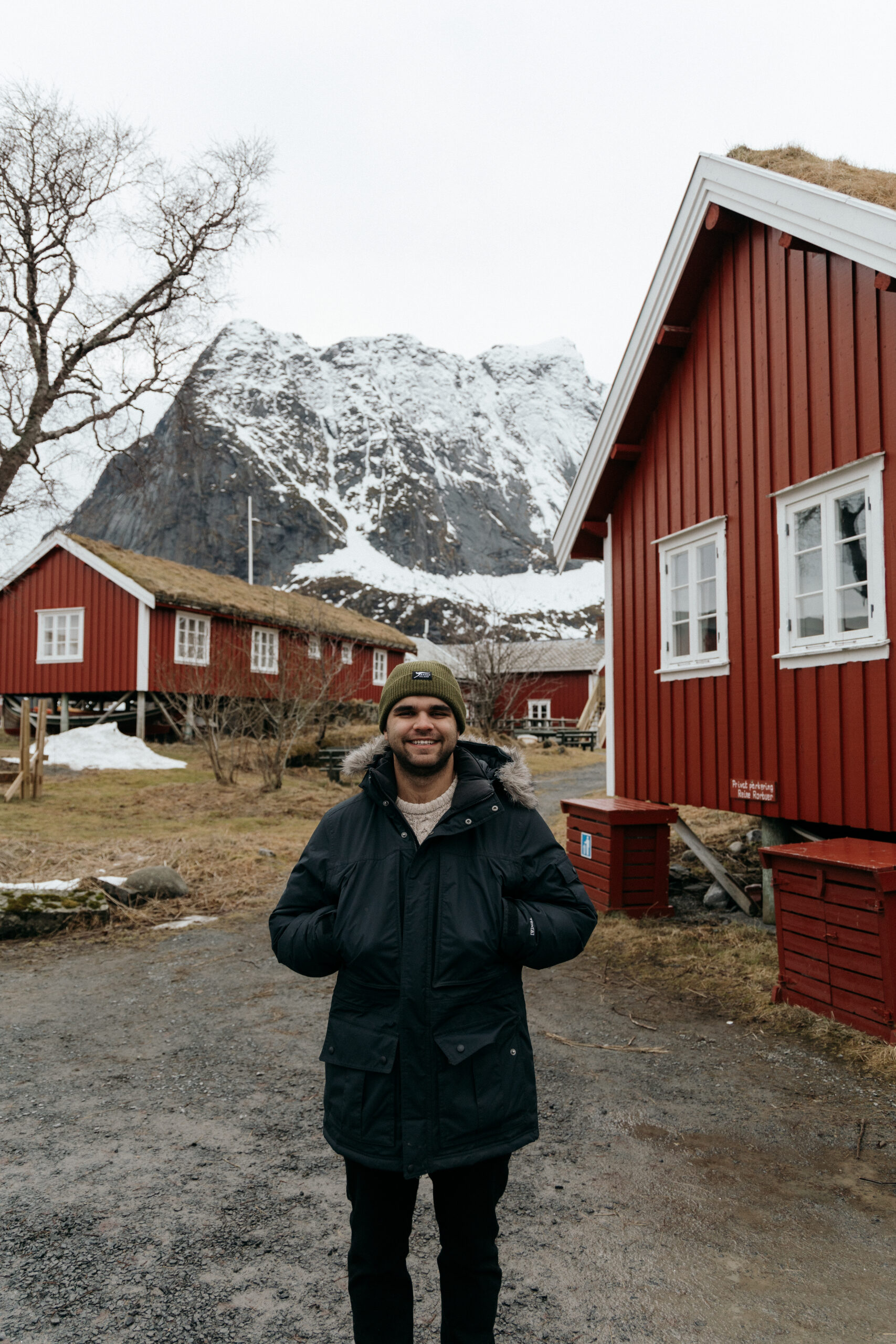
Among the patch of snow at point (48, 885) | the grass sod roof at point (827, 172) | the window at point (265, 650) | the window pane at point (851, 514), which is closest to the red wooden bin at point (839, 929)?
the window pane at point (851, 514)

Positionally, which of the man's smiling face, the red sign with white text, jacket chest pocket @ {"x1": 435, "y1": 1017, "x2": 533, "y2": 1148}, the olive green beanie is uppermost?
the olive green beanie

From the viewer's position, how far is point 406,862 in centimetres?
238

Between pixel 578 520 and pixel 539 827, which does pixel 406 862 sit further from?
pixel 578 520

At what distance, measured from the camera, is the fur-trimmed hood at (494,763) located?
2.54 metres

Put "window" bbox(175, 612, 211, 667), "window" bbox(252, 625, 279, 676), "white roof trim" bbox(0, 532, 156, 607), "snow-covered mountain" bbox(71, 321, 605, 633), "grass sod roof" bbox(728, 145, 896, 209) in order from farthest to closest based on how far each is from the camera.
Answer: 1. "snow-covered mountain" bbox(71, 321, 605, 633)
2. "window" bbox(252, 625, 279, 676)
3. "window" bbox(175, 612, 211, 667)
4. "white roof trim" bbox(0, 532, 156, 607)
5. "grass sod roof" bbox(728, 145, 896, 209)

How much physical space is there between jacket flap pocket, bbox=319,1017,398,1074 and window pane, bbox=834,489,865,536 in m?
5.36

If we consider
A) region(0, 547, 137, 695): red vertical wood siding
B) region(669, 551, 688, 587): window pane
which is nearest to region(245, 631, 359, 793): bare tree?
region(0, 547, 137, 695): red vertical wood siding

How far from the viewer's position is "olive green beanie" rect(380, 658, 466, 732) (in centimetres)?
261

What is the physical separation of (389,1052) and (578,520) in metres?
8.27

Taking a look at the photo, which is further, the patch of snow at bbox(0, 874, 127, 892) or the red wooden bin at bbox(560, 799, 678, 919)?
the red wooden bin at bbox(560, 799, 678, 919)

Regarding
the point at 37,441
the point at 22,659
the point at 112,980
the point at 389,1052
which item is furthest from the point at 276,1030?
the point at 22,659

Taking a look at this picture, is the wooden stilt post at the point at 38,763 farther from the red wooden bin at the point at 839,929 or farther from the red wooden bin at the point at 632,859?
the red wooden bin at the point at 839,929

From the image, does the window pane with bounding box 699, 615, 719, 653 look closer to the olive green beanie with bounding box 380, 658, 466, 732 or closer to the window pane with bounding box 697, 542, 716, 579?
the window pane with bounding box 697, 542, 716, 579

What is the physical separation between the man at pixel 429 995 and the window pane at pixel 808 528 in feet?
16.5
